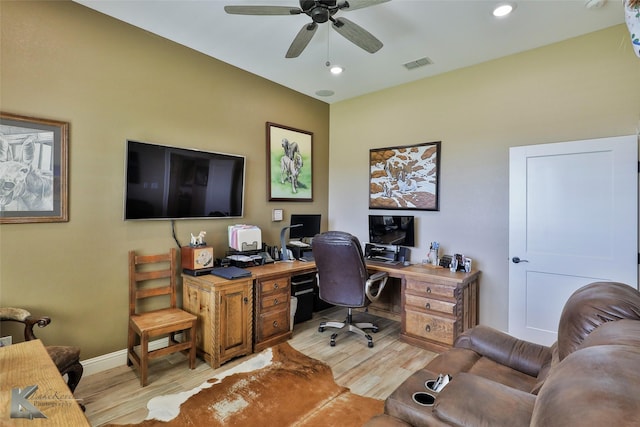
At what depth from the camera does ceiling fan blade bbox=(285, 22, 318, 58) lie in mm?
2180

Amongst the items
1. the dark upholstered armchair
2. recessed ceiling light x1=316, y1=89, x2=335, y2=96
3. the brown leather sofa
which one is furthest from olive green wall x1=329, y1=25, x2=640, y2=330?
the dark upholstered armchair

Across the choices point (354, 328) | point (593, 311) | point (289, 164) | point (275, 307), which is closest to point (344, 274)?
point (354, 328)

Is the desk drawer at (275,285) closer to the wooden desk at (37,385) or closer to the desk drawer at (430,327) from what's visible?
the desk drawer at (430,327)

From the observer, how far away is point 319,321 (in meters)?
3.84

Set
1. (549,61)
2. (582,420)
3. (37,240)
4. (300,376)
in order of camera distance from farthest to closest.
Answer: (549,61) → (300,376) → (37,240) → (582,420)

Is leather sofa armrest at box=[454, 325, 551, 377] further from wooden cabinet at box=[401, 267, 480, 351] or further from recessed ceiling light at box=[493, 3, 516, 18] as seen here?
recessed ceiling light at box=[493, 3, 516, 18]

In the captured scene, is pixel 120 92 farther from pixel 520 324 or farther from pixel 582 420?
pixel 520 324

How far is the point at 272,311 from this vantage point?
311 cm

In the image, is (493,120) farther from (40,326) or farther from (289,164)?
(40,326)

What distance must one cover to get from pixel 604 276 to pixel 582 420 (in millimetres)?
2684

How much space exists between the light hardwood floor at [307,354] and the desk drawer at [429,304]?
42cm

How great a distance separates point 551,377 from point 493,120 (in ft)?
9.97

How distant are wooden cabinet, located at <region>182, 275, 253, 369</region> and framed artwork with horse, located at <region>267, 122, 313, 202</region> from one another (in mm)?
1432

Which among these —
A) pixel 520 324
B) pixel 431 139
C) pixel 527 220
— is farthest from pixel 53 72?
pixel 520 324
